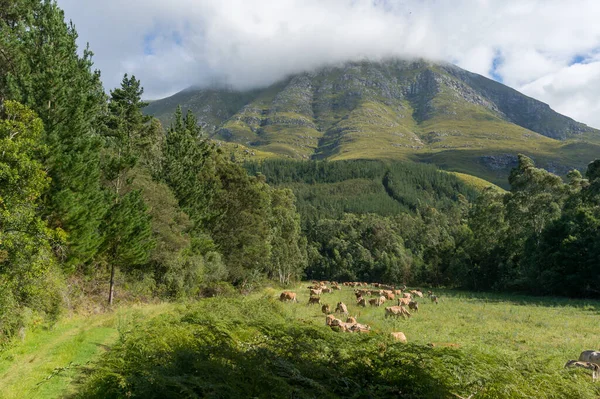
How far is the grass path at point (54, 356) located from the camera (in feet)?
32.9

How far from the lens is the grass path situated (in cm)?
1002

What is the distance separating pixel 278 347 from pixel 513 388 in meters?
4.10

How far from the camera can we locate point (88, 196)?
22.3 meters

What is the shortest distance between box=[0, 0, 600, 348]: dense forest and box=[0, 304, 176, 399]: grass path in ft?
3.68

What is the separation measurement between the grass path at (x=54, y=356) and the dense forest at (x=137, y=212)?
112 cm

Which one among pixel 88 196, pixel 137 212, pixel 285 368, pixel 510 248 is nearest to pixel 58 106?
pixel 88 196

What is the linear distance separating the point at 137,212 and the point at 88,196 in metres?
4.35

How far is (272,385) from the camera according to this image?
5.92 meters

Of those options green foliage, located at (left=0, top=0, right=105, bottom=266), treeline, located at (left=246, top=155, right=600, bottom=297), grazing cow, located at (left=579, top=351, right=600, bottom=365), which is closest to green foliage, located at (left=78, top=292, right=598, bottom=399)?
grazing cow, located at (left=579, top=351, right=600, bottom=365)

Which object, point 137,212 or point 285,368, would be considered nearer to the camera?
point 285,368

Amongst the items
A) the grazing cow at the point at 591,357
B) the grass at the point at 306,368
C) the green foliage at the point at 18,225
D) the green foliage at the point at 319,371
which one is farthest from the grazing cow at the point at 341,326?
the green foliage at the point at 18,225

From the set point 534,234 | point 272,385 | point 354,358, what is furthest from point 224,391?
point 534,234

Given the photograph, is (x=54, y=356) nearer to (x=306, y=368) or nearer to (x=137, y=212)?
(x=306, y=368)

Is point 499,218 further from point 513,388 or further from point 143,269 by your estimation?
point 513,388
